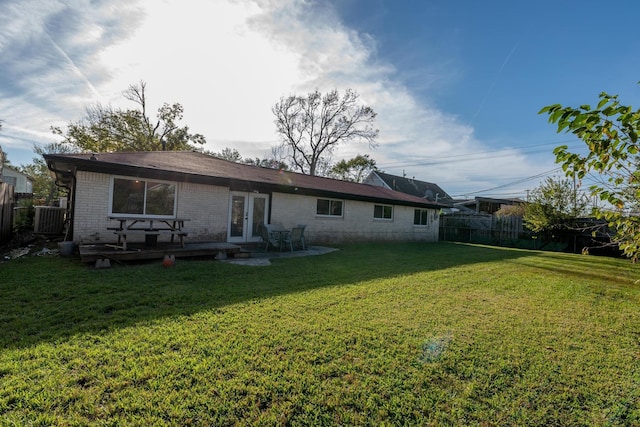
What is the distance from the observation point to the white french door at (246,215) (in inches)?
412

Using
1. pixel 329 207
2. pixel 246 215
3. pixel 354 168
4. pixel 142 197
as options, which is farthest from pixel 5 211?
pixel 354 168

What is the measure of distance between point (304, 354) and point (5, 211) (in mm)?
12394

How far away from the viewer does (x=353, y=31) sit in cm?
1029

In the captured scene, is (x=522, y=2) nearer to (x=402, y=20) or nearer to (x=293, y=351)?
(x=402, y=20)

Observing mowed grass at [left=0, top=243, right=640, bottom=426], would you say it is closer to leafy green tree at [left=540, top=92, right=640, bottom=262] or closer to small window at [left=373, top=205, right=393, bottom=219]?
leafy green tree at [left=540, top=92, right=640, bottom=262]

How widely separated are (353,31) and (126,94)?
22373mm

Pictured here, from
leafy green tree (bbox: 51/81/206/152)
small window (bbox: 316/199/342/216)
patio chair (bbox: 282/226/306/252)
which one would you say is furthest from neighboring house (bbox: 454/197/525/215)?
leafy green tree (bbox: 51/81/206/152)

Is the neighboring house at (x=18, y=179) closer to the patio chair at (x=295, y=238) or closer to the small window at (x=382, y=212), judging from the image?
the patio chair at (x=295, y=238)

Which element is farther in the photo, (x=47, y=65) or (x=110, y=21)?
(x=47, y=65)

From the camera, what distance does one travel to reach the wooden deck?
20.9ft

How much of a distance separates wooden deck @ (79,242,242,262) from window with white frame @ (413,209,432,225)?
11951 mm

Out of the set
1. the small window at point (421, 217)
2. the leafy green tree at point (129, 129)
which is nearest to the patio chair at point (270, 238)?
the small window at point (421, 217)

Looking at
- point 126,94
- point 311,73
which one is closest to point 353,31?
point 311,73

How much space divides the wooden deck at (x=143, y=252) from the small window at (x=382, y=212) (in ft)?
27.9
